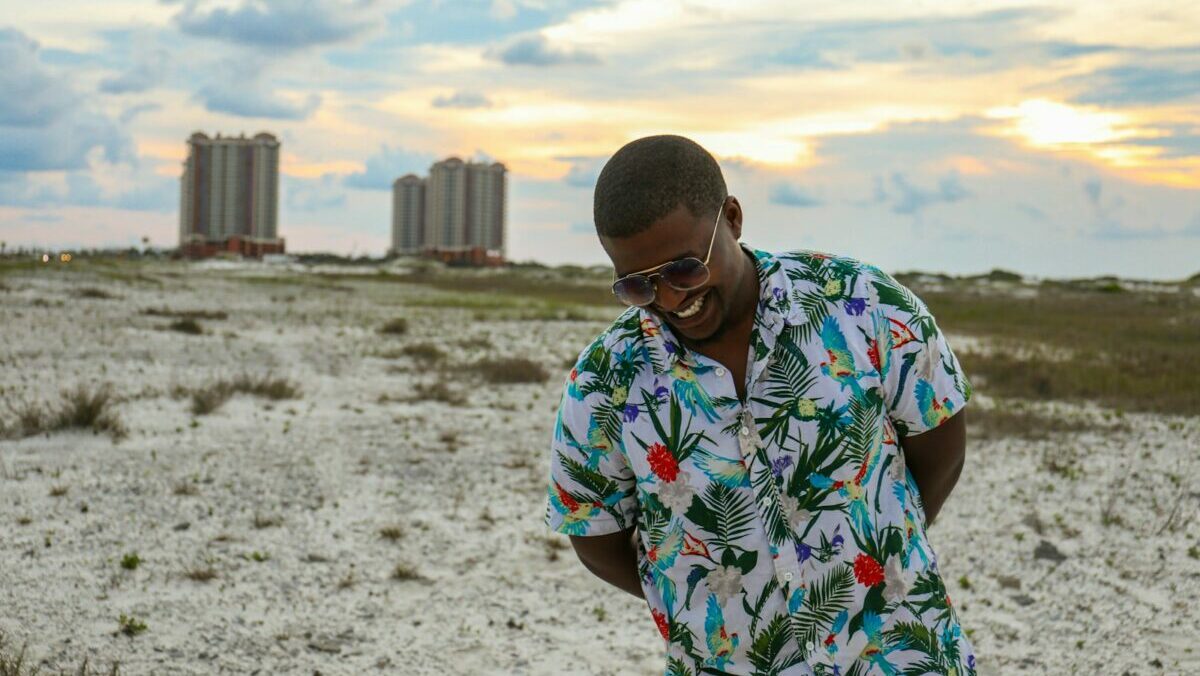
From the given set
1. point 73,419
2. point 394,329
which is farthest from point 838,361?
point 394,329

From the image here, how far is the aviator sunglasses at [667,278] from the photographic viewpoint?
1853mm

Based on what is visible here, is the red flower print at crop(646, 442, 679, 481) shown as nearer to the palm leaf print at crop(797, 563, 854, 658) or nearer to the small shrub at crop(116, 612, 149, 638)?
the palm leaf print at crop(797, 563, 854, 658)

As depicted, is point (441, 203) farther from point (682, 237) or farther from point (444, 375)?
point (682, 237)

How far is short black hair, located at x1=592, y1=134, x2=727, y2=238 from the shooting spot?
185 centimetres

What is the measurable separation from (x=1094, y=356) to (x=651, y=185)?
19347mm

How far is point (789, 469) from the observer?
1.88m

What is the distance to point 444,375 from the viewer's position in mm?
15203

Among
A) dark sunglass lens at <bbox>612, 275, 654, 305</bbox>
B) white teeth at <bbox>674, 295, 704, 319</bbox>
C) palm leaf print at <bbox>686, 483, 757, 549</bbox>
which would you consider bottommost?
palm leaf print at <bbox>686, 483, 757, 549</bbox>

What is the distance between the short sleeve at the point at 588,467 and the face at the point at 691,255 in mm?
204

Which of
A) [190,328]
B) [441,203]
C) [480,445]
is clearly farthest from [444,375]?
[441,203]

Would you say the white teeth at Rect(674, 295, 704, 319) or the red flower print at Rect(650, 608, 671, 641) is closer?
the white teeth at Rect(674, 295, 704, 319)

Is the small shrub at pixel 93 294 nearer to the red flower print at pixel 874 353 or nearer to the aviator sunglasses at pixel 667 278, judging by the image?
the aviator sunglasses at pixel 667 278

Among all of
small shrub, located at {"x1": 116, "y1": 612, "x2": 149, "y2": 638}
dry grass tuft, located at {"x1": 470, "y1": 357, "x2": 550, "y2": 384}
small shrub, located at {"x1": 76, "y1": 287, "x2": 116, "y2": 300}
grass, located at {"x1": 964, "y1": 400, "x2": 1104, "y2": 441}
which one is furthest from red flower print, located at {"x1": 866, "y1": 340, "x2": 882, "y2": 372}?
small shrub, located at {"x1": 76, "y1": 287, "x2": 116, "y2": 300}

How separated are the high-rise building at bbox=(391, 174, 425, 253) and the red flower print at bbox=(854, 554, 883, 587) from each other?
14421 cm
